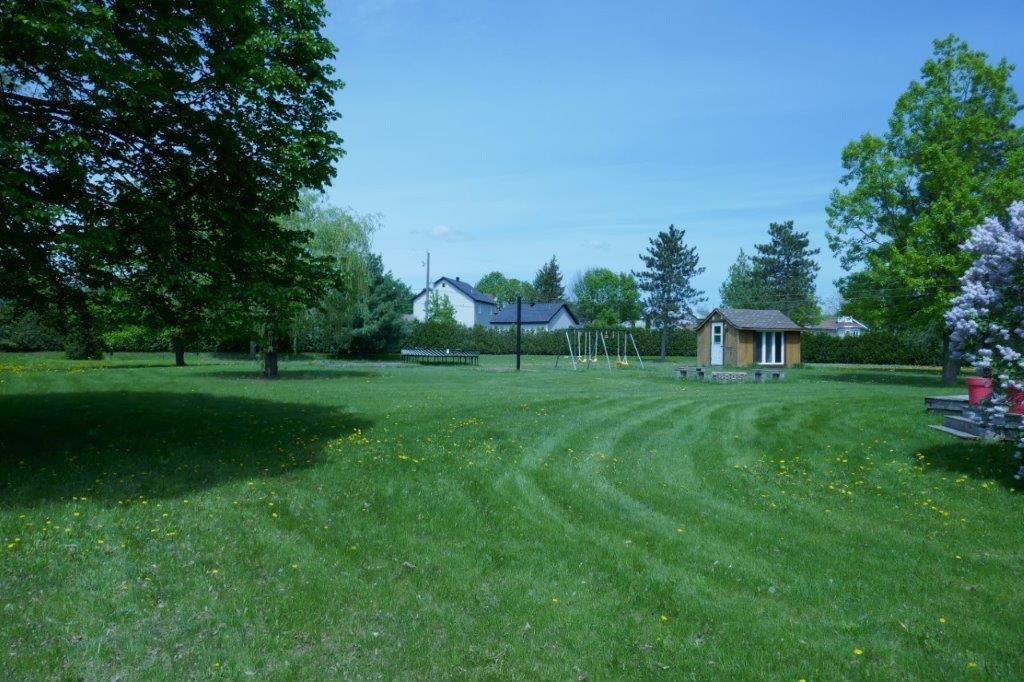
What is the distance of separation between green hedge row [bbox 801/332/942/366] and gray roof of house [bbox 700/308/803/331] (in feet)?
24.3

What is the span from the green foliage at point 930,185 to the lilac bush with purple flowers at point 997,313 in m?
17.0

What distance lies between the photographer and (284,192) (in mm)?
10133

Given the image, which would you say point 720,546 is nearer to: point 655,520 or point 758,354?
point 655,520

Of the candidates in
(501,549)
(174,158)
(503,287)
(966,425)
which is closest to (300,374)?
(174,158)

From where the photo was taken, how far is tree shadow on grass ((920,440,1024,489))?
9.09m

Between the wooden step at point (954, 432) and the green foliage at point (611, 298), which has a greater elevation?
the green foliage at point (611, 298)

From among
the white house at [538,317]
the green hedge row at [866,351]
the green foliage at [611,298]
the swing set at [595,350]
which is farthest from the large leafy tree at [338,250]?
the green foliage at [611,298]

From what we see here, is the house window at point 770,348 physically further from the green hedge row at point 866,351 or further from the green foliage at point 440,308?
the green foliage at point 440,308

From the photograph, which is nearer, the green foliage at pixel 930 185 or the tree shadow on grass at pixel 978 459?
the tree shadow on grass at pixel 978 459

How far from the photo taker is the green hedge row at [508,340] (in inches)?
2272

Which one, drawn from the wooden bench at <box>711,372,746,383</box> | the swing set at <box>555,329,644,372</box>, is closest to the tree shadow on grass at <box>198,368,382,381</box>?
the swing set at <box>555,329,644,372</box>

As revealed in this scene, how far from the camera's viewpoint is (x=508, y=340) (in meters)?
59.5

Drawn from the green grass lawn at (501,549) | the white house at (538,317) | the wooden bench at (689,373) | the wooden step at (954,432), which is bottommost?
the green grass lawn at (501,549)

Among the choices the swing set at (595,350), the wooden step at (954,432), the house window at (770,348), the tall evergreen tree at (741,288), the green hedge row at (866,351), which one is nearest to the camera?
the wooden step at (954,432)
